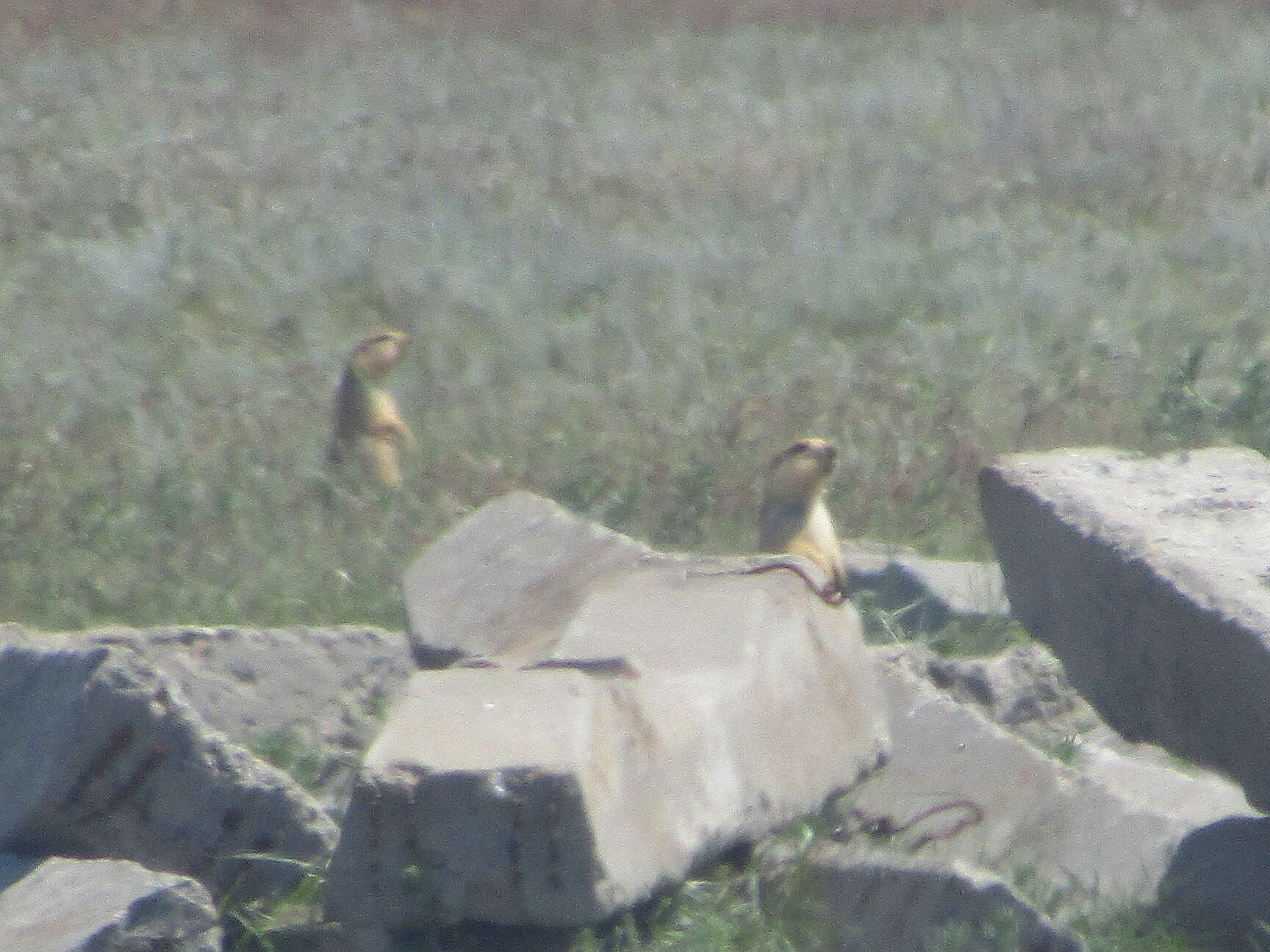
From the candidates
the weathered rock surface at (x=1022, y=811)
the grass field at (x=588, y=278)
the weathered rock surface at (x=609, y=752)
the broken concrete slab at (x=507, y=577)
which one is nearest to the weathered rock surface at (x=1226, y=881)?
the weathered rock surface at (x=1022, y=811)

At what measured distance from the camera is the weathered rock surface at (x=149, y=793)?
149 inches

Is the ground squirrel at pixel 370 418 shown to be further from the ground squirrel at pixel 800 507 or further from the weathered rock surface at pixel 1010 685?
the weathered rock surface at pixel 1010 685

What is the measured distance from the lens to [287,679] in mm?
4918

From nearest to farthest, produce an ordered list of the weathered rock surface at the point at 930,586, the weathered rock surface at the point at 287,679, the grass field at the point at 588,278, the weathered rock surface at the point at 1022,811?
the weathered rock surface at the point at 1022,811
the weathered rock surface at the point at 287,679
the weathered rock surface at the point at 930,586
the grass field at the point at 588,278

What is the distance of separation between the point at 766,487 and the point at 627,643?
2204mm

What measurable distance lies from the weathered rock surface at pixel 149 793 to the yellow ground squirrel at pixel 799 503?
241 centimetres

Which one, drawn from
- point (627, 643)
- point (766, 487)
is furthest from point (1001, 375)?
point (627, 643)

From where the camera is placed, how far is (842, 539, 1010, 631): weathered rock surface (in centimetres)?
582

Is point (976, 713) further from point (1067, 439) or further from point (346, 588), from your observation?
point (1067, 439)

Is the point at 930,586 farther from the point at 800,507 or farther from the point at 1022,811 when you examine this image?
the point at 1022,811

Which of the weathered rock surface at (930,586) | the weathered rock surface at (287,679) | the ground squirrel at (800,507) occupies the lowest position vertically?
the weathered rock surface at (930,586)

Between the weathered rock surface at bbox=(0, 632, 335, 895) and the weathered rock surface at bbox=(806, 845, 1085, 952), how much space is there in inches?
41.1

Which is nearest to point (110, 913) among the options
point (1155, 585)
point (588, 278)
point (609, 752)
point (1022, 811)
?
point (609, 752)

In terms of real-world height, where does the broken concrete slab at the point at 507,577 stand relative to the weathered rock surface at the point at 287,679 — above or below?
above
